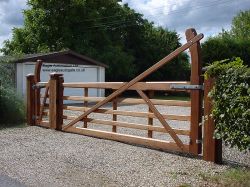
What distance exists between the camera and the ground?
6758 millimetres

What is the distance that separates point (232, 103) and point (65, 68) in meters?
21.1

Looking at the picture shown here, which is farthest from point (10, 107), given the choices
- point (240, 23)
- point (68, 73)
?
point (240, 23)

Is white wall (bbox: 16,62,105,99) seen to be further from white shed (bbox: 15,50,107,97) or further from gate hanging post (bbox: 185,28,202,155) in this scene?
gate hanging post (bbox: 185,28,202,155)

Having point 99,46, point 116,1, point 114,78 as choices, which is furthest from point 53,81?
point 116,1

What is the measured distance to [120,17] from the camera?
43219 millimetres

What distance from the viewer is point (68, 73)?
2742cm

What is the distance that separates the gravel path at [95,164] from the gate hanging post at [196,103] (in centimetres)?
31

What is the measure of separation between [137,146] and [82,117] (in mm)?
2269

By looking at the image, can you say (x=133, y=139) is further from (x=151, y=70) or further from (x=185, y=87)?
(x=185, y=87)

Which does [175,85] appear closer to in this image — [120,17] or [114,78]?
[114,78]

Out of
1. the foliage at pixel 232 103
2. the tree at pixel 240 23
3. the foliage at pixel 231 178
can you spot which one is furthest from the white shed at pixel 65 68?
the tree at pixel 240 23

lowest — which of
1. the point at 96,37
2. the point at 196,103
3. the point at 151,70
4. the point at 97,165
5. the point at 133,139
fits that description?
the point at 97,165

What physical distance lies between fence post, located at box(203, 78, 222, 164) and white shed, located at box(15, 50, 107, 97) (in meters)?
17.3

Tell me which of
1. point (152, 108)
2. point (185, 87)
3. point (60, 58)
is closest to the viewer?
point (185, 87)
